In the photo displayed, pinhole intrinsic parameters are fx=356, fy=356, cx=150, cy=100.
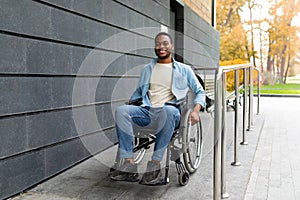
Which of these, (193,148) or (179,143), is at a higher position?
(179,143)

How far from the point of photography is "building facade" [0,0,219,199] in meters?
2.39

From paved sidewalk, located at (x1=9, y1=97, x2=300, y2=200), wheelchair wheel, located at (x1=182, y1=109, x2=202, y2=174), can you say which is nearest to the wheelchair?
wheelchair wheel, located at (x1=182, y1=109, x2=202, y2=174)

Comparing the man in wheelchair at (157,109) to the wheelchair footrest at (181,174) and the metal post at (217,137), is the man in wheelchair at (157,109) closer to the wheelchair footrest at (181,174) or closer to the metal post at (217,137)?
the wheelchair footrest at (181,174)

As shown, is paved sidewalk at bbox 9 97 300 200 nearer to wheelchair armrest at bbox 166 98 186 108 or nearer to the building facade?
the building facade

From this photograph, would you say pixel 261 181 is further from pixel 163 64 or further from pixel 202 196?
pixel 163 64

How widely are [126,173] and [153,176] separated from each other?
0.20 m

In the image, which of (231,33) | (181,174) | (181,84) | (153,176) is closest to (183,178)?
(181,174)

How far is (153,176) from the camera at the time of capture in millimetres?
2459

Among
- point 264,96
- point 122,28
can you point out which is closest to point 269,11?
point 264,96

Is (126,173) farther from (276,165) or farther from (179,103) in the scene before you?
(276,165)

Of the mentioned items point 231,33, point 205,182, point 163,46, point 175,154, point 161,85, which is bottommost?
point 205,182

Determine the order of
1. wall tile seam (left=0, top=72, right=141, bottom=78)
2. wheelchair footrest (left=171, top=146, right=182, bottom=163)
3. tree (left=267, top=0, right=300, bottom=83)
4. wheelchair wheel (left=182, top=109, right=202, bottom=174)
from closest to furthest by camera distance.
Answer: wall tile seam (left=0, top=72, right=141, bottom=78) < wheelchair footrest (left=171, top=146, right=182, bottom=163) < wheelchair wheel (left=182, top=109, right=202, bottom=174) < tree (left=267, top=0, right=300, bottom=83)

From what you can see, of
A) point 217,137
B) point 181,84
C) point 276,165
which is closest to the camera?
point 217,137

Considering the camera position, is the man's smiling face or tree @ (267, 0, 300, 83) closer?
the man's smiling face
